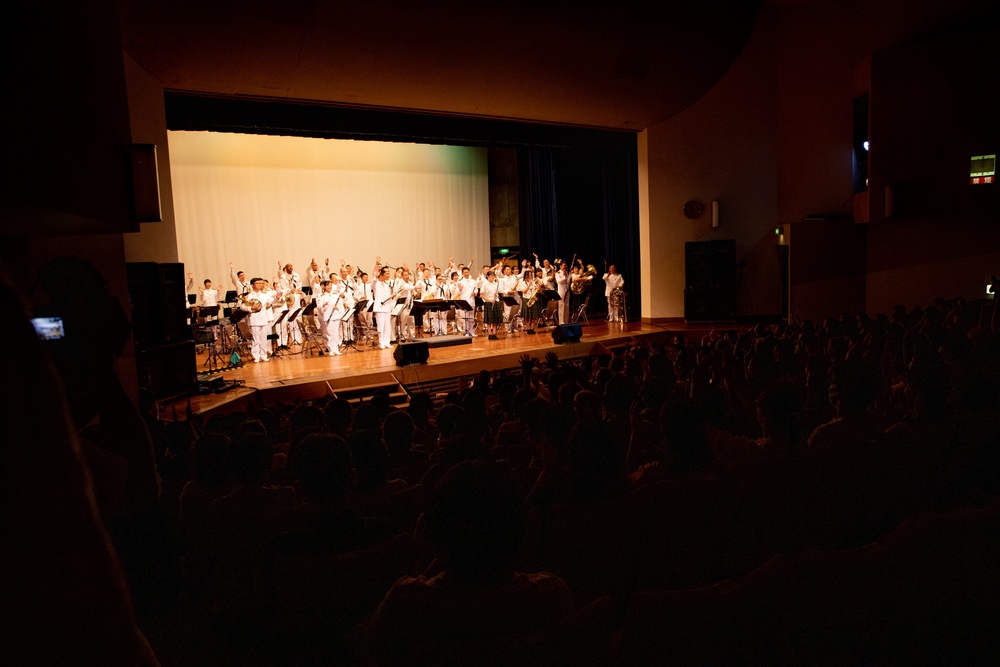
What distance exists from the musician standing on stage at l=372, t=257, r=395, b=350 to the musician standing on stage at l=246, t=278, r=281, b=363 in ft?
6.50

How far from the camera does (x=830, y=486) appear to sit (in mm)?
2689

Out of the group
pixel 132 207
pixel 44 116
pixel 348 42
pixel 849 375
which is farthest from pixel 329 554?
pixel 348 42

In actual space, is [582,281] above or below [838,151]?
below

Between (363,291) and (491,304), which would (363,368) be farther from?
(491,304)

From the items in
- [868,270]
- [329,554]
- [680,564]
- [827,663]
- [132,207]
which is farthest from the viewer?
[868,270]

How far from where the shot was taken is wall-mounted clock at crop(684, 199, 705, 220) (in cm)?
1507

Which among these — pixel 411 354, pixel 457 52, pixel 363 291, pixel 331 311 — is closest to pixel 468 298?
pixel 363 291

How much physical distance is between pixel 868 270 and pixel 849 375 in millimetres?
12646

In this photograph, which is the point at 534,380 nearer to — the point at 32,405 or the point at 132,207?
the point at 132,207

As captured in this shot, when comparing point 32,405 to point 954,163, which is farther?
point 954,163

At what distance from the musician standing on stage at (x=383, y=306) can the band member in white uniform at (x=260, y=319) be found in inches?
78.9

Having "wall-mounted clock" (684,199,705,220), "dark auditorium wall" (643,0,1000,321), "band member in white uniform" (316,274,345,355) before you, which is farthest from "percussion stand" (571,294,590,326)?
"band member in white uniform" (316,274,345,355)

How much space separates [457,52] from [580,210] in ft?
31.7

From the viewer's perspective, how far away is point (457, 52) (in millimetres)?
11242
